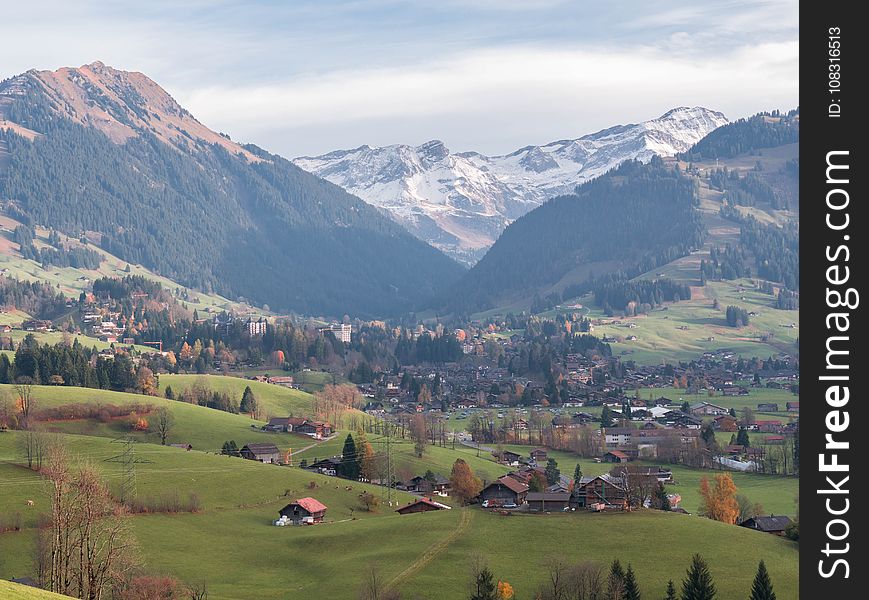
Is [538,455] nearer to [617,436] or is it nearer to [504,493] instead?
[617,436]

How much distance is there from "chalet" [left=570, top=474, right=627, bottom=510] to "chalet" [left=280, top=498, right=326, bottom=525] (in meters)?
22.1

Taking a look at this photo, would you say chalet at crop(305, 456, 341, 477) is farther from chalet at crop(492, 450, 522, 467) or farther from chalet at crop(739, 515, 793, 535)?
chalet at crop(739, 515, 793, 535)

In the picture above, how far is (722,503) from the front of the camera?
111250 millimetres

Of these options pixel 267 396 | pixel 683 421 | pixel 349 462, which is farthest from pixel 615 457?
pixel 267 396

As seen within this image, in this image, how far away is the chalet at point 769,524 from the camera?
99194 millimetres

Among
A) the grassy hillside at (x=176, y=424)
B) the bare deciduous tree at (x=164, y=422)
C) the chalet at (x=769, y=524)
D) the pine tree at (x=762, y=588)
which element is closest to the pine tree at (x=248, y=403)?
the grassy hillside at (x=176, y=424)

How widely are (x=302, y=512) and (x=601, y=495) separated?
84.6ft

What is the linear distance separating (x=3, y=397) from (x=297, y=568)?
229 ft

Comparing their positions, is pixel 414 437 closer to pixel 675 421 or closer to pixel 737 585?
pixel 675 421

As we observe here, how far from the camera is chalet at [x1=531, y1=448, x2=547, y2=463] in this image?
158000 mm

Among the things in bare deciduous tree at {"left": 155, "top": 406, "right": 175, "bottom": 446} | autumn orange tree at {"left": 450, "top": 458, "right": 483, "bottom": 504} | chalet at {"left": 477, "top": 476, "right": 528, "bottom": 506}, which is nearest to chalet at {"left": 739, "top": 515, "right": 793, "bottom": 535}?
chalet at {"left": 477, "top": 476, "right": 528, "bottom": 506}

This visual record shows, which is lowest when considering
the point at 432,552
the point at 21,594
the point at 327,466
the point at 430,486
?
the point at 432,552

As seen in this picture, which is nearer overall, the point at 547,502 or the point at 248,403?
the point at 547,502
